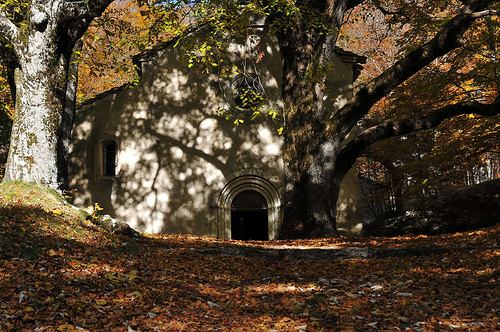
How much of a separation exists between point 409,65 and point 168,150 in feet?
28.6

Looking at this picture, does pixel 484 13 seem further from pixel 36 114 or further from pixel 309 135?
pixel 36 114

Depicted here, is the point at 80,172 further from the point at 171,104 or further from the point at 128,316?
the point at 128,316

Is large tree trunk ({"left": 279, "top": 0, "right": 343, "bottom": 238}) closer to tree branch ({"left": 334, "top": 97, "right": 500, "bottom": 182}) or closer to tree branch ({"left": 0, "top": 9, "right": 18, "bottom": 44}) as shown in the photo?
tree branch ({"left": 334, "top": 97, "right": 500, "bottom": 182})

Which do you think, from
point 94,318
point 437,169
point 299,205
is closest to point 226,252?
point 299,205

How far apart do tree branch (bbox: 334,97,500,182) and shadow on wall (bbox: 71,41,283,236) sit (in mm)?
4961

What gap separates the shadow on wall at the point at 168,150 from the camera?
14797mm

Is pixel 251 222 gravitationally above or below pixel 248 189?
below

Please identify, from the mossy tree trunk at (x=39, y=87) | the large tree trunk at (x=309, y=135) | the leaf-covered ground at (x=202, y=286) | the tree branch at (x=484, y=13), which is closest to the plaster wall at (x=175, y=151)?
the large tree trunk at (x=309, y=135)

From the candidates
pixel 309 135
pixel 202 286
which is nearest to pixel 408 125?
pixel 309 135

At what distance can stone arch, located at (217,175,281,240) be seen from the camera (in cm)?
1487

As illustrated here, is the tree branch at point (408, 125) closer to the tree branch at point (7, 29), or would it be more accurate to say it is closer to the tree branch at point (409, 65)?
the tree branch at point (409, 65)

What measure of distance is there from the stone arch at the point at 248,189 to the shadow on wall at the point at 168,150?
249 mm

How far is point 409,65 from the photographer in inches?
364

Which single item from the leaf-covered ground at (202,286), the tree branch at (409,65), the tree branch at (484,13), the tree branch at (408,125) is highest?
the tree branch at (484,13)
